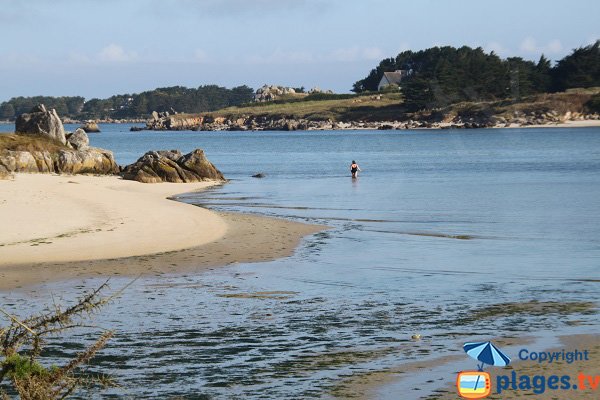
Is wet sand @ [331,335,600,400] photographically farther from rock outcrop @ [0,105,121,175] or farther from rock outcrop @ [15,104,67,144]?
rock outcrop @ [15,104,67,144]

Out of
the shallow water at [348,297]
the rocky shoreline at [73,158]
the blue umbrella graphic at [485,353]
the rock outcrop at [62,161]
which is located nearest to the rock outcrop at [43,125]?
the rocky shoreline at [73,158]

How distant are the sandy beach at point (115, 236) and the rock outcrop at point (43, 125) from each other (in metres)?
16.9

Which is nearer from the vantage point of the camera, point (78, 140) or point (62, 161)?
point (62, 161)

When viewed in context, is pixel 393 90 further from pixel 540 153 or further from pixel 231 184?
pixel 231 184

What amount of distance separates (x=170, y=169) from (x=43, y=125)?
28.6ft

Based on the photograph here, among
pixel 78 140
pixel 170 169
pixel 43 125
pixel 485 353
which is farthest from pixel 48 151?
pixel 485 353

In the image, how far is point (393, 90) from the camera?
18988 cm

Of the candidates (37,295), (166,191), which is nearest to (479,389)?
(37,295)

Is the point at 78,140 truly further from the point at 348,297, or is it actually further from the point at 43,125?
the point at 348,297

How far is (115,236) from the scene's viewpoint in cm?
2264

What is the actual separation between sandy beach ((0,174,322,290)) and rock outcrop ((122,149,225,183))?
12.1m

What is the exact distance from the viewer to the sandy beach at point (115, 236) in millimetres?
18875

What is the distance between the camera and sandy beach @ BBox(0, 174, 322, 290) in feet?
61.9

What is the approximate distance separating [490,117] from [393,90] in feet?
151
